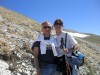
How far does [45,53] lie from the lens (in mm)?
6805

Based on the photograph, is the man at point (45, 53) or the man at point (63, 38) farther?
the man at point (63, 38)

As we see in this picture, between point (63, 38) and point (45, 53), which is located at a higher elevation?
point (63, 38)

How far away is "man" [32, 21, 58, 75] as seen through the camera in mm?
6797

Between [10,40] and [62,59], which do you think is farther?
[10,40]

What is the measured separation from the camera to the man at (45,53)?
6.80m

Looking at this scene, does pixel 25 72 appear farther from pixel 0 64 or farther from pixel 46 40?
pixel 46 40

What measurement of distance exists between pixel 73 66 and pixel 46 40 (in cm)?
109

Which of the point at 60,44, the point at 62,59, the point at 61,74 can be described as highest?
the point at 60,44

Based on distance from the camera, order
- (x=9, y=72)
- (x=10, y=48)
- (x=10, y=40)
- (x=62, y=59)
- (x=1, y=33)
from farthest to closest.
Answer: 1. (x=1, y=33)
2. (x=10, y=40)
3. (x=10, y=48)
4. (x=9, y=72)
5. (x=62, y=59)

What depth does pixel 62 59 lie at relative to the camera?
691 cm

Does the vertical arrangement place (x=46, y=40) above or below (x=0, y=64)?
above

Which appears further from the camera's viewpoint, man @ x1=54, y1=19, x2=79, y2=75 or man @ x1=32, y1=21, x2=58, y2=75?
man @ x1=54, y1=19, x2=79, y2=75

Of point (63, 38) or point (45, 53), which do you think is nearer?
point (45, 53)

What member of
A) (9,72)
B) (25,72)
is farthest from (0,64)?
(25,72)
